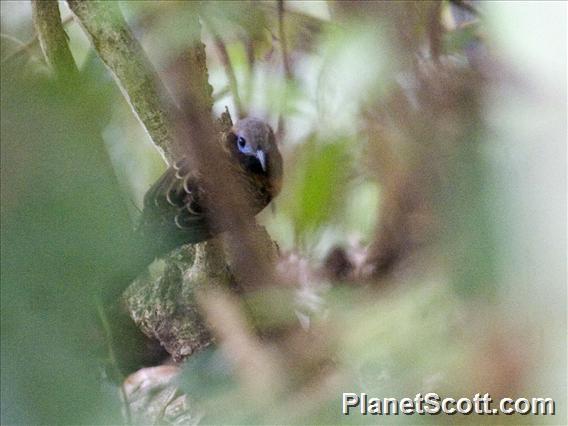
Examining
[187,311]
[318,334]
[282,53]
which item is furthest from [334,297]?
[282,53]

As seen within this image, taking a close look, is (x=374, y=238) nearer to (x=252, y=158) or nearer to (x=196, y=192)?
(x=196, y=192)

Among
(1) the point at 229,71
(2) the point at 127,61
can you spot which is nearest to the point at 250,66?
(1) the point at 229,71

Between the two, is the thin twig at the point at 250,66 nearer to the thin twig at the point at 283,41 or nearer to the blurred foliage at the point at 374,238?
the thin twig at the point at 283,41

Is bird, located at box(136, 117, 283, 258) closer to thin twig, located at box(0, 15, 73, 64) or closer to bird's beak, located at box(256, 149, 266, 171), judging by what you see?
bird's beak, located at box(256, 149, 266, 171)

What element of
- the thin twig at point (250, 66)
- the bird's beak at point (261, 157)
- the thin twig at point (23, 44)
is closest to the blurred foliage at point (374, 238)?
the thin twig at point (23, 44)

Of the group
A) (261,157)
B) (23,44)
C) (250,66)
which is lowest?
(261,157)

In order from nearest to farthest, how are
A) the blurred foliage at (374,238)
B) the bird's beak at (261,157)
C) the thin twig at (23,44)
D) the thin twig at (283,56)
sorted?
the blurred foliage at (374,238) < the thin twig at (23,44) < the thin twig at (283,56) < the bird's beak at (261,157)
